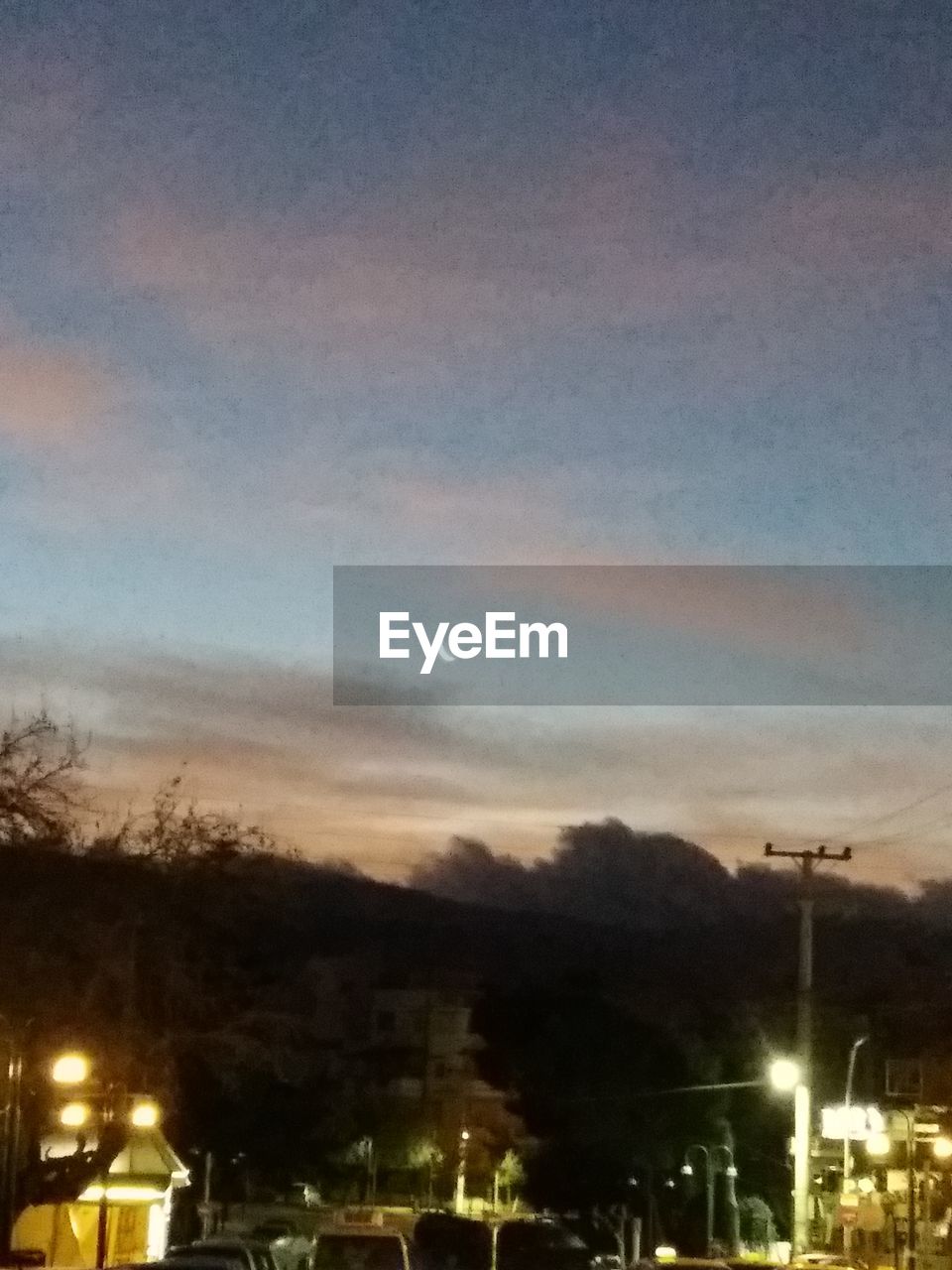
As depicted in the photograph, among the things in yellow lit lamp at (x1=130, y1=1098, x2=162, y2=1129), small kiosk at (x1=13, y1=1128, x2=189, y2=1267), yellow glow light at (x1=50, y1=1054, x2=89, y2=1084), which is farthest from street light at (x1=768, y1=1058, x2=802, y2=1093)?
yellow glow light at (x1=50, y1=1054, x2=89, y2=1084)

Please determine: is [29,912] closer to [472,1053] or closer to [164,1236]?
[164,1236]

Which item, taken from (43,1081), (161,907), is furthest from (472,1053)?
(43,1081)

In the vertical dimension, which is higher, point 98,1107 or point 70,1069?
point 70,1069

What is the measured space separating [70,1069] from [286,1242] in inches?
740

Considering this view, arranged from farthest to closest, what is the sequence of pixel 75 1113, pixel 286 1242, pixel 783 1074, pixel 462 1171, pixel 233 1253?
pixel 462 1171
pixel 783 1074
pixel 286 1242
pixel 233 1253
pixel 75 1113

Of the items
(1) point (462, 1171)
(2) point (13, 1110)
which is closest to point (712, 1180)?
(1) point (462, 1171)

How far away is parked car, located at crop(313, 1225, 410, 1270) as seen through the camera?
96.1 ft


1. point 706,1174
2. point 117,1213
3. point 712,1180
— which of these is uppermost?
point 117,1213

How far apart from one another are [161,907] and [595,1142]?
3011cm

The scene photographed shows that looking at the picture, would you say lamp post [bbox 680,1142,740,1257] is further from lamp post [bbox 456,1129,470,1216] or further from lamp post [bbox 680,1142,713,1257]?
lamp post [bbox 456,1129,470,1216]

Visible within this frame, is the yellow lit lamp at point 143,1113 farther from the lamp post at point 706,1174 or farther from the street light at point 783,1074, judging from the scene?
the lamp post at point 706,1174

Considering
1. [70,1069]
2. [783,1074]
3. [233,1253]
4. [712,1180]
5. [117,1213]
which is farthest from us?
[712,1180]

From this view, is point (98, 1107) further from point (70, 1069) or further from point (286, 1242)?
point (286, 1242)

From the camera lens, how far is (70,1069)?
24.8 m
